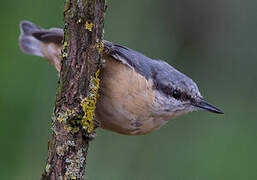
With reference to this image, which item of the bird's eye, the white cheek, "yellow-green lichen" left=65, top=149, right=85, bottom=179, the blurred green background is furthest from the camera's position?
the blurred green background

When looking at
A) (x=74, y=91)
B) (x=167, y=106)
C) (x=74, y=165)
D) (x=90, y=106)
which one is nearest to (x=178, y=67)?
(x=167, y=106)

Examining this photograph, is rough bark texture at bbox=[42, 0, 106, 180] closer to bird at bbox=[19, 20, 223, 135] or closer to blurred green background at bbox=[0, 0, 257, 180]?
bird at bbox=[19, 20, 223, 135]

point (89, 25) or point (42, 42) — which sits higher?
point (42, 42)

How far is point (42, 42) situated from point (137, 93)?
4.62 feet

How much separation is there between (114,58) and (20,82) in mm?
1727

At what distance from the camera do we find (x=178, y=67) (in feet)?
19.4

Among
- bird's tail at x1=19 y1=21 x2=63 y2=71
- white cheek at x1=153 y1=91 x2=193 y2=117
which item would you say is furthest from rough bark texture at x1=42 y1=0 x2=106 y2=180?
bird's tail at x1=19 y1=21 x2=63 y2=71

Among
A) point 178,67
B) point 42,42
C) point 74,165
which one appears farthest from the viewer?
point 178,67

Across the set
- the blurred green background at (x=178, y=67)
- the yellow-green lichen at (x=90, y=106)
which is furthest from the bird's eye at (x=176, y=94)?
the blurred green background at (x=178, y=67)

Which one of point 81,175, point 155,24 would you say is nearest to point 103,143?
point 155,24

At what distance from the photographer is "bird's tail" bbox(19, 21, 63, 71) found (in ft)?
12.7

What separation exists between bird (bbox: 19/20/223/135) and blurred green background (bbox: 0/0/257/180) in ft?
3.75

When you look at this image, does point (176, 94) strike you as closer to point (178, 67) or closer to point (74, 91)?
point (74, 91)

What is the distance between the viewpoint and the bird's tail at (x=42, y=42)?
387 cm
